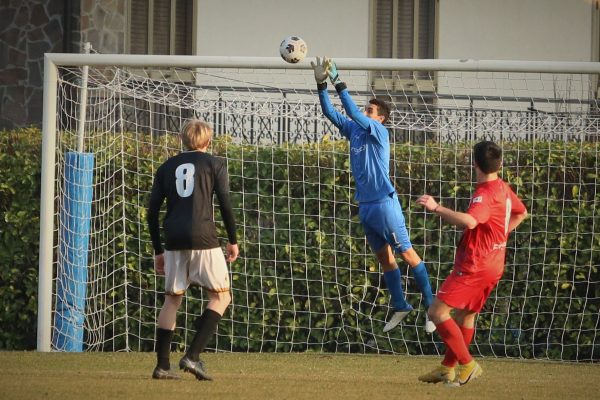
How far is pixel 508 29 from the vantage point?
1884cm

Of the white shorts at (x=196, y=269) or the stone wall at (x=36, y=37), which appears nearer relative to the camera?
the white shorts at (x=196, y=269)

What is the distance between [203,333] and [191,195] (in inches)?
35.3

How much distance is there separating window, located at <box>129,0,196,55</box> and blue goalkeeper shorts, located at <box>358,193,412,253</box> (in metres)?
9.03

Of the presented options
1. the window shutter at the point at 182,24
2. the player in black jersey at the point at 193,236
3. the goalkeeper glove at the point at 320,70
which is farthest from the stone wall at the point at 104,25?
the player in black jersey at the point at 193,236

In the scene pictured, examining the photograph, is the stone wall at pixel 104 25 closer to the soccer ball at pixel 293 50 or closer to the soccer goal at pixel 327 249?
the soccer goal at pixel 327 249

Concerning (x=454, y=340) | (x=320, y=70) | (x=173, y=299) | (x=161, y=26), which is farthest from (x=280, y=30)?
(x=454, y=340)

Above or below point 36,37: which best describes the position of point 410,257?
below

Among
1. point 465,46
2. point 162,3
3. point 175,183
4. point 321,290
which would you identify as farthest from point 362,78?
point 175,183

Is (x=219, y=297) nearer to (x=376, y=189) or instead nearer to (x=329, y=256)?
(x=376, y=189)

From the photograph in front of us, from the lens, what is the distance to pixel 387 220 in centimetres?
970

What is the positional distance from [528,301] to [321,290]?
1840mm

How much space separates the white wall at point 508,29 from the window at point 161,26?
3.82 m

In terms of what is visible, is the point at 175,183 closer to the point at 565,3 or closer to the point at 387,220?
the point at 387,220

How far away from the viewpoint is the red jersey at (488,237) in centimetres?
789
